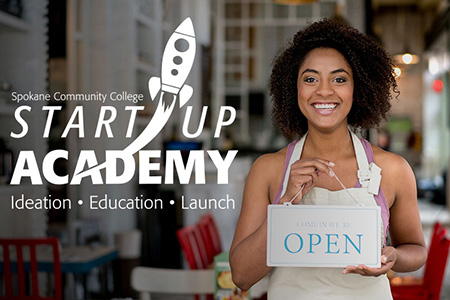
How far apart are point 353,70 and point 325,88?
0.34ft

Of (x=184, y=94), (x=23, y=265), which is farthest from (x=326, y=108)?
(x=23, y=265)

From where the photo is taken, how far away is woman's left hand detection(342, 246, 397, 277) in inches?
A: 54.3

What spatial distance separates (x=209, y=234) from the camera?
343cm

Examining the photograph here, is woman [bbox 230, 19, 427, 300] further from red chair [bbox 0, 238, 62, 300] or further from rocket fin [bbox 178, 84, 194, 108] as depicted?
red chair [bbox 0, 238, 62, 300]

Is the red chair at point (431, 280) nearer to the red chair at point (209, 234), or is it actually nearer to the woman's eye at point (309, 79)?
the red chair at point (209, 234)

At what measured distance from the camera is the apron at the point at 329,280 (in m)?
1.49

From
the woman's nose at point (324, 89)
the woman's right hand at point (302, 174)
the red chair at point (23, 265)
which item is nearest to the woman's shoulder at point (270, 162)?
the woman's right hand at point (302, 174)

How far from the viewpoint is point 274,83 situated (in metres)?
1.63

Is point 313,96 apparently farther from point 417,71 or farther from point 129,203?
point 417,71

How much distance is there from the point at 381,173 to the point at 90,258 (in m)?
1.95

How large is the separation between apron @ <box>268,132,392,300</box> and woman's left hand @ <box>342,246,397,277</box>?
77 millimetres

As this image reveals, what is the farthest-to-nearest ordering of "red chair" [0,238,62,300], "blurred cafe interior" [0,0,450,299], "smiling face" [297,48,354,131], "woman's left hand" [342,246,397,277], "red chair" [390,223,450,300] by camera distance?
"red chair" [390,223,450,300] < "red chair" [0,238,62,300] < "blurred cafe interior" [0,0,450,299] < "smiling face" [297,48,354,131] < "woman's left hand" [342,246,397,277]

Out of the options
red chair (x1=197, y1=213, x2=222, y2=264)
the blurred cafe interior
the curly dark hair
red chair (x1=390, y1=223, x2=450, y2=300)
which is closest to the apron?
the curly dark hair

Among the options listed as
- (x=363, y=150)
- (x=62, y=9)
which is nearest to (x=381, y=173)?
(x=363, y=150)
